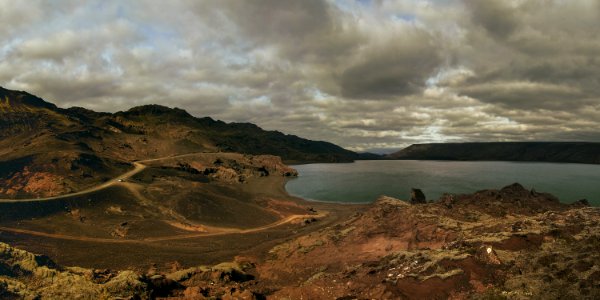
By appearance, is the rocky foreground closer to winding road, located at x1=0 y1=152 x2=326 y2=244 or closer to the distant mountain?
winding road, located at x1=0 y1=152 x2=326 y2=244

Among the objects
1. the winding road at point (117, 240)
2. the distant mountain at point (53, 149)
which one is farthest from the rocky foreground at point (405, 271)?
the distant mountain at point (53, 149)

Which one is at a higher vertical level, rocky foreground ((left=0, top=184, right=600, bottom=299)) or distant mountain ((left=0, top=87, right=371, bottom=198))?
distant mountain ((left=0, top=87, right=371, bottom=198))

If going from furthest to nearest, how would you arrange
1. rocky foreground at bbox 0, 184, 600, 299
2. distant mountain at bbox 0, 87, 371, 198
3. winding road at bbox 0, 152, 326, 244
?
distant mountain at bbox 0, 87, 371, 198 < winding road at bbox 0, 152, 326, 244 < rocky foreground at bbox 0, 184, 600, 299

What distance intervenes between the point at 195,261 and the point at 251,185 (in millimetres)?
96633

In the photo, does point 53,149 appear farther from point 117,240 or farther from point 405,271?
point 405,271

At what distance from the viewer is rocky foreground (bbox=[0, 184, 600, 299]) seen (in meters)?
21.8

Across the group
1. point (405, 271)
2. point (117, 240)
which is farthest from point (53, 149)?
point (405, 271)

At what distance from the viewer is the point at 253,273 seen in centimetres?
4100

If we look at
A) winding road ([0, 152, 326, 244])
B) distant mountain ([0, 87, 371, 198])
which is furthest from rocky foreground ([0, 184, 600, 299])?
distant mountain ([0, 87, 371, 198])

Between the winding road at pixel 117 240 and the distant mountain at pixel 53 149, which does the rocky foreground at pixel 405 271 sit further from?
the distant mountain at pixel 53 149

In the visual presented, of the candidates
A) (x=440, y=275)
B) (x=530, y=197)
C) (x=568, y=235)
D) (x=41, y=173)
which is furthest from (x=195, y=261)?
(x=41, y=173)

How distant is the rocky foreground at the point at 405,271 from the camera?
71.5ft

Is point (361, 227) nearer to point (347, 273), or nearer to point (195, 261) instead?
point (347, 273)

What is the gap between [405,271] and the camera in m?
26.7
